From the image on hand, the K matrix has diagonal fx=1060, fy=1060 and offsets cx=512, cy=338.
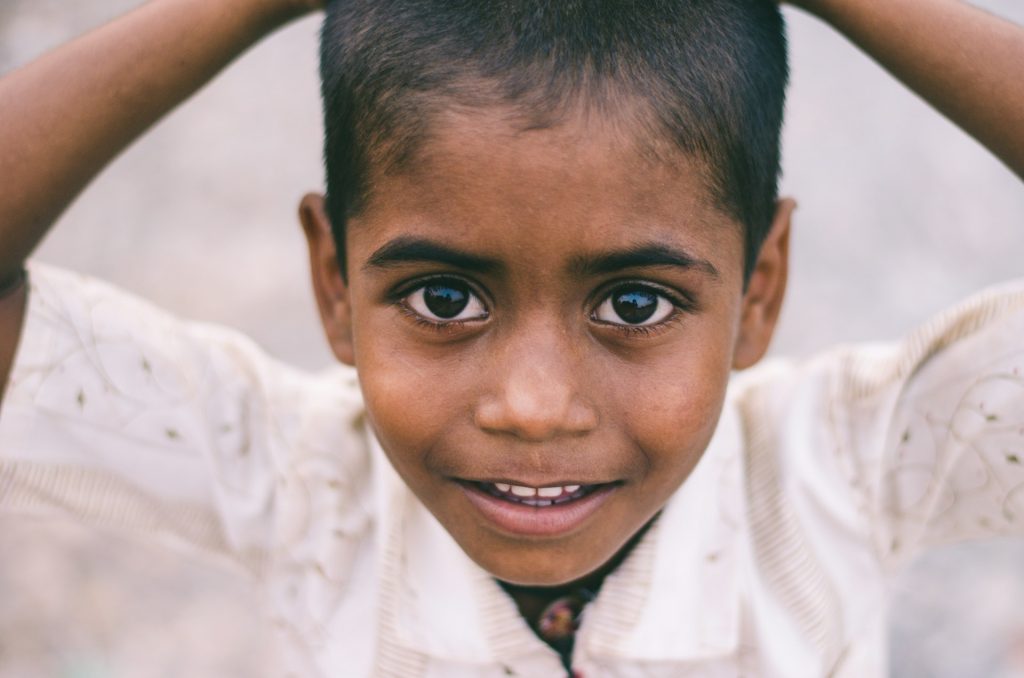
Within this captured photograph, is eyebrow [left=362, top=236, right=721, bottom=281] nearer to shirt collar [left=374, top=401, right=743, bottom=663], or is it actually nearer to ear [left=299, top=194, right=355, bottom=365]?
ear [left=299, top=194, right=355, bottom=365]

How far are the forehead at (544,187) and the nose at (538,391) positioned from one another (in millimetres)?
70

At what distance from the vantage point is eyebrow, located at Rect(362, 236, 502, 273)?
2.64 ft

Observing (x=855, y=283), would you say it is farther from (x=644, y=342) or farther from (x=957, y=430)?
(x=644, y=342)

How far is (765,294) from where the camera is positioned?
3.32ft

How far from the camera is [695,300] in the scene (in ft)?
2.84

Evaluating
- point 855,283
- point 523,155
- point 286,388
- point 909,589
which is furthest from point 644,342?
point 855,283

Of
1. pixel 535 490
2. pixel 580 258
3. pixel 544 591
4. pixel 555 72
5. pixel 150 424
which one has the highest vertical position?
pixel 555 72

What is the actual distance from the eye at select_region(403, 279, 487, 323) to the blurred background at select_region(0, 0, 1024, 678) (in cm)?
103

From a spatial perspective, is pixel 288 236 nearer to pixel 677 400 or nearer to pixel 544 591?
pixel 544 591

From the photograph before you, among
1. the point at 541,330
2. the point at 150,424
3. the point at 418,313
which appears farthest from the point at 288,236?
the point at 541,330

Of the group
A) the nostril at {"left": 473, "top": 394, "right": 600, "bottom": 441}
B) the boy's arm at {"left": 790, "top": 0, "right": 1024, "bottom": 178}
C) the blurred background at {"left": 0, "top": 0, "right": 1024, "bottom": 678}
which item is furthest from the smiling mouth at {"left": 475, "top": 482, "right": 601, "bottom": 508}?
the blurred background at {"left": 0, "top": 0, "right": 1024, "bottom": 678}

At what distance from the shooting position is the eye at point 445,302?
0.86 m

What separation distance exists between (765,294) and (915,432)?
0.62ft

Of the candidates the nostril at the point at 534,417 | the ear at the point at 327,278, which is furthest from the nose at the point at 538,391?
the ear at the point at 327,278
